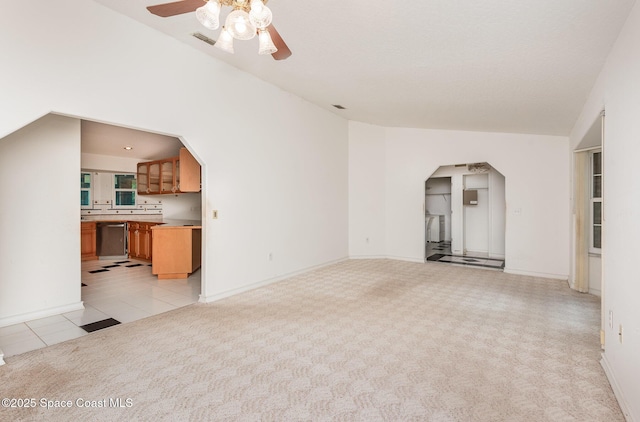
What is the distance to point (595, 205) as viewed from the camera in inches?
164

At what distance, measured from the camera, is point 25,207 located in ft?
10.6

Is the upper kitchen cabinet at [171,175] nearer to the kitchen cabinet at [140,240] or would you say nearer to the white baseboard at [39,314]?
the kitchen cabinet at [140,240]

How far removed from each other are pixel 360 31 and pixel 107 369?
342 cm

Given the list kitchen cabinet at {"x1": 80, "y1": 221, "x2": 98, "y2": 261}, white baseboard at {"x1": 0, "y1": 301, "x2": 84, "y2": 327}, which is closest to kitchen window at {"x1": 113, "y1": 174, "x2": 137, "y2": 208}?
kitchen cabinet at {"x1": 80, "y1": 221, "x2": 98, "y2": 261}

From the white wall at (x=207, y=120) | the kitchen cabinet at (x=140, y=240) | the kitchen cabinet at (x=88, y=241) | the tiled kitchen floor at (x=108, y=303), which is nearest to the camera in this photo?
the white wall at (x=207, y=120)

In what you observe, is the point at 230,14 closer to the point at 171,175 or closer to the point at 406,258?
the point at 171,175

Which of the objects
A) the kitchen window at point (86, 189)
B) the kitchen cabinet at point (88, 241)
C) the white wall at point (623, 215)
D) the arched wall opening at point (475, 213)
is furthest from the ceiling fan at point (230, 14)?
the kitchen window at point (86, 189)

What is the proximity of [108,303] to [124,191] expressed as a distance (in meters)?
5.25

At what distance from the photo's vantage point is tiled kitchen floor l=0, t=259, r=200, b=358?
2.79 metres

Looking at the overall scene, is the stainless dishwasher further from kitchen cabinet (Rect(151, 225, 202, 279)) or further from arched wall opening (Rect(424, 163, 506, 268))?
arched wall opening (Rect(424, 163, 506, 268))

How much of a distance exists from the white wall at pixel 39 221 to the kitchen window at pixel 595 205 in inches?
264

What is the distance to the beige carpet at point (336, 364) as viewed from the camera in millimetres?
1792

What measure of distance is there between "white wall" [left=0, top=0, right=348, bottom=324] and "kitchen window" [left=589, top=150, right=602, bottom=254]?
4.04m

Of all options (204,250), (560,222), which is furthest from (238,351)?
(560,222)
